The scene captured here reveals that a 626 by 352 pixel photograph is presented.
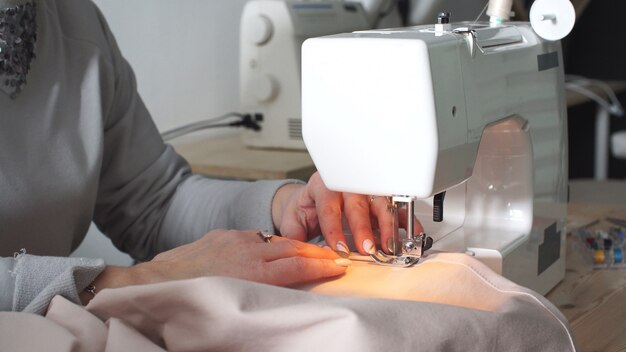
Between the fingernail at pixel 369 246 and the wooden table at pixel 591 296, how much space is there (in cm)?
27

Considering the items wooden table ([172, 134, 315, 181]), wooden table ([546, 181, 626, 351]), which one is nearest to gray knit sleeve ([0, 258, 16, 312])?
wooden table ([546, 181, 626, 351])

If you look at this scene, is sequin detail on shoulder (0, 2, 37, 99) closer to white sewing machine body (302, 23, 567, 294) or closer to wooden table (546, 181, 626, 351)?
white sewing machine body (302, 23, 567, 294)

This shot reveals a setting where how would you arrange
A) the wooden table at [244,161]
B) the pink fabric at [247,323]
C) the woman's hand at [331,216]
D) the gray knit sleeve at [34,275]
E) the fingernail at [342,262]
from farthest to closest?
the wooden table at [244,161] < the woman's hand at [331,216] < the fingernail at [342,262] < the gray knit sleeve at [34,275] < the pink fabric at [247,323]

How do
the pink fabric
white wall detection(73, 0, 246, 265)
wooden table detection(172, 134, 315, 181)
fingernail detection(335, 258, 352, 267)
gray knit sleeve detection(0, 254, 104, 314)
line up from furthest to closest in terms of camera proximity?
1. white wall detection(73, 0, 246, 265)
2. wooden table detection(172, 134, 315, 181)
3. fingernail detection(335, 258, 352, 267)
4. gray knit sleeve detection(0, 254, 104, 314)
5. the pink fabric

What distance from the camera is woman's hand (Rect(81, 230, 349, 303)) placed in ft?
3.09

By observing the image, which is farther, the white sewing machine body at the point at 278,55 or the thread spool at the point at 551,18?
the white sewing machine body at the point at 278,55

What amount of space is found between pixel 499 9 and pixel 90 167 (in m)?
0.64

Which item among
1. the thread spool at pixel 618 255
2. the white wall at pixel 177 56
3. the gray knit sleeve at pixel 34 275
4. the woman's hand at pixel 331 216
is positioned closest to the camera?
the gray knit sleeve at pixel 34 275

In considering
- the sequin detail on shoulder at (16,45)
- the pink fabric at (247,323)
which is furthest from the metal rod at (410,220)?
the sequin detail on shoulder at (16,45)

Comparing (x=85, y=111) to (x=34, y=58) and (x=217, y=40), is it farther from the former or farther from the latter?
(x=217, y=40)

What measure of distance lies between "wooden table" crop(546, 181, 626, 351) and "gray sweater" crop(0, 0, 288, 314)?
0.46m

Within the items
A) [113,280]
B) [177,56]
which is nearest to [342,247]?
[113,280]

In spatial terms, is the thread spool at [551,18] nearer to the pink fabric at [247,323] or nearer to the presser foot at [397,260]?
the presser foot at [397,260]

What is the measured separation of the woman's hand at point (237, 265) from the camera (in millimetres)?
943
